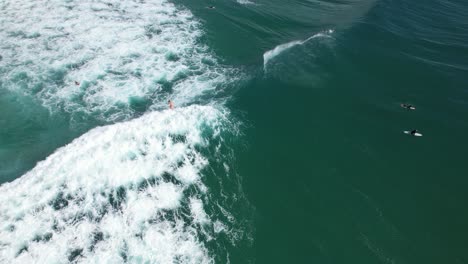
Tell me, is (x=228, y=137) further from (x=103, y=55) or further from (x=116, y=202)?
(x=103, y=55)

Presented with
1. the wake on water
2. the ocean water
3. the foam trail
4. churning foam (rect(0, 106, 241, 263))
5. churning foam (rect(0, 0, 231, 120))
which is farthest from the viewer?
the foam trail

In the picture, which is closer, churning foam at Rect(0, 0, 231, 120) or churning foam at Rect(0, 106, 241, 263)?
churning foam at Rect(0, 106, 241, 263)

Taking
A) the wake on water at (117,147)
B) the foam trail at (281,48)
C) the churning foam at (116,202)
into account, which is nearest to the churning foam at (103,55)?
the wake on water at (117,147)

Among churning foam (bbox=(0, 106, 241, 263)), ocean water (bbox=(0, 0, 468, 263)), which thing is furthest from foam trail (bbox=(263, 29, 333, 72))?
churning foam (bbox=(0, 106, 241, 263))

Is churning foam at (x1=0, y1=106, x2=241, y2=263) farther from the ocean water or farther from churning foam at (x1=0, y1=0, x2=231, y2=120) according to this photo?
churning foam at (x1=0, y1=0, x2=231, y2=120)

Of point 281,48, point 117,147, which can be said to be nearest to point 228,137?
point 117,147

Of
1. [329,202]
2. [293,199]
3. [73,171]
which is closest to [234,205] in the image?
[293,199]

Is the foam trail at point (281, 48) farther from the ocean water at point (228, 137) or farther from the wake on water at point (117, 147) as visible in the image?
the wake on water at point (117, 147)
